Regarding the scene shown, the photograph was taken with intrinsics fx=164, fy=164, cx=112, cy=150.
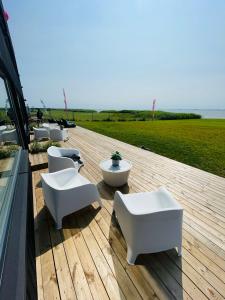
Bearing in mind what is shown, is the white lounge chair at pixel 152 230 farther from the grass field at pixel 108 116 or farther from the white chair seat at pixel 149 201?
the grass field at pixel 108 116

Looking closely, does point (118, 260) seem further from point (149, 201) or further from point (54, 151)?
point (54, 151)

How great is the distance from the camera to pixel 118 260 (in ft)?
5.77

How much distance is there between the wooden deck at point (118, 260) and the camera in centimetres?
148

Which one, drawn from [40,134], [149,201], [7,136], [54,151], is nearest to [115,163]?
[149,201]

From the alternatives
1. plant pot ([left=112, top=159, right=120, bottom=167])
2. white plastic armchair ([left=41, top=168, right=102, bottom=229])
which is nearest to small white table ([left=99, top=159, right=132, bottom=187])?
plant pot ([left=112, top=159, right=120, bottom=167])

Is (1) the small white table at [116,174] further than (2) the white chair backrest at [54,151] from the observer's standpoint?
No

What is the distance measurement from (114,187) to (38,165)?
2233 millimetres

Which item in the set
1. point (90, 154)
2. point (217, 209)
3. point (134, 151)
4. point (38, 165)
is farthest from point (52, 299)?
point (134, 151)

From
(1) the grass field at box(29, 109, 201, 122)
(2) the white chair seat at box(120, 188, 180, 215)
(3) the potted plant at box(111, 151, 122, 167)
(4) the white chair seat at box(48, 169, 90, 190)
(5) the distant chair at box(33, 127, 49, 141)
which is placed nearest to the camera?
(2) the white chair seat at box(120, 188, 180, 215)

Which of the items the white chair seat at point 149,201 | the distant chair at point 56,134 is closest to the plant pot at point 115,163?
the white chair seat at point 149,201

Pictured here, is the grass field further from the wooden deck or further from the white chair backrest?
the wooden deck

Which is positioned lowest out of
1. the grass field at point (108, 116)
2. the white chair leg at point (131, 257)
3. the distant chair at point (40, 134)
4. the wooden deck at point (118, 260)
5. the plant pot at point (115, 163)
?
the grass field at point (108, 116)

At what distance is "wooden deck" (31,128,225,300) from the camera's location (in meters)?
1.48

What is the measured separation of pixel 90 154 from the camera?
17.8ft
